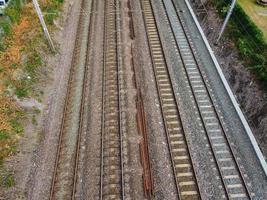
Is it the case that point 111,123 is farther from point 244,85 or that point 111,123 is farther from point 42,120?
point 244,85

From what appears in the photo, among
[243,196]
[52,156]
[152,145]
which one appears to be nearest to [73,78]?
[52,156]

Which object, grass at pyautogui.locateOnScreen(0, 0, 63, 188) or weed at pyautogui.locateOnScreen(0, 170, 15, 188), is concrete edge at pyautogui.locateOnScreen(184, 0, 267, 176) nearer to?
grass at pyautogui.locateOnScreen(0, 0, 63, 188)

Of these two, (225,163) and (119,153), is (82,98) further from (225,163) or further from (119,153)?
(225,163)

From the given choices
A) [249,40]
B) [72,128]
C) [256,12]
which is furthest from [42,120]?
[256,12]

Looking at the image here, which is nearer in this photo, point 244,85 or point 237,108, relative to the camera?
point 237,108

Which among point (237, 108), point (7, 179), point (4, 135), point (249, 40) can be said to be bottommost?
point (237, 108)

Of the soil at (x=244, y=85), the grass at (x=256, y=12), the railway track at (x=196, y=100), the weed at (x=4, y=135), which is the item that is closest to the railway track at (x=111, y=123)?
the railway track at (x=196, y=100)
